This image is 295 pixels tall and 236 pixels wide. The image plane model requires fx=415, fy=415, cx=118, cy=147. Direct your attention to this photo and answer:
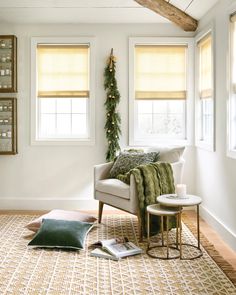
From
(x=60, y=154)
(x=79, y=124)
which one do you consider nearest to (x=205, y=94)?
(x=79, y=124)

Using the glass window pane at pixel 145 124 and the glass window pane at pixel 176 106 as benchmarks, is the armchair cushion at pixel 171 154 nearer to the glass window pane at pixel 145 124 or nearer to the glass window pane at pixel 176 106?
the glass window pane at pixel 145 124

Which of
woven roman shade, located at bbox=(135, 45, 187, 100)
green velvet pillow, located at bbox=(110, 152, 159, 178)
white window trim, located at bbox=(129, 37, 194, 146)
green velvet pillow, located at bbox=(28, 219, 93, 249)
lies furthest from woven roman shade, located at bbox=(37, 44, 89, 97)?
green velvet pillow, located at bbox=(28, 219, 93, 249)

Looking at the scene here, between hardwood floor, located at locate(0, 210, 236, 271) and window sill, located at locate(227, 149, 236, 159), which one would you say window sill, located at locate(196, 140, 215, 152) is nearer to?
window sill, located at locate(227, 149, 236, 159)

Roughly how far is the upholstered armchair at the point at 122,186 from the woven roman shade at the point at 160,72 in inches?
39.2

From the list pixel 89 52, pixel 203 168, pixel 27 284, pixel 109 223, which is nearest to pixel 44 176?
pixel 109 223

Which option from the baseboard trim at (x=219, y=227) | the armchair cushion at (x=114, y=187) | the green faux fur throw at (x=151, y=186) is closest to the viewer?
the baseboard trim at (x=219, y=227)

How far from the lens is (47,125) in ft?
18.5

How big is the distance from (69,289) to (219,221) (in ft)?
6.77

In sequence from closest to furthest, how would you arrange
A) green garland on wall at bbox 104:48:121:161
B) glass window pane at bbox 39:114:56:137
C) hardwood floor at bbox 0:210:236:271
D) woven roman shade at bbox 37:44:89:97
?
hardwood floor at bbox 0:210:236:271 → green garland on wall at bbox 104:48:121:161 → woven roman shade at bbox 37:44:89:97 → glass window pane at bbox 39:114:56:137

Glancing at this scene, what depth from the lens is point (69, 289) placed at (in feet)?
9.46

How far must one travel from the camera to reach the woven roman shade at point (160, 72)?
5516 mm

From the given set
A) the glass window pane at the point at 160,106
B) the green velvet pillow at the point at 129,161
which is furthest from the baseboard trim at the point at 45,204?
the glass window pane at the point at 160,106

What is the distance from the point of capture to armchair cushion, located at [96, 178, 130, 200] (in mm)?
4214

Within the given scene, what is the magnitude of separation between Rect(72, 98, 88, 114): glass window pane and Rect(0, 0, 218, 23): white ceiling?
103 centimetres
